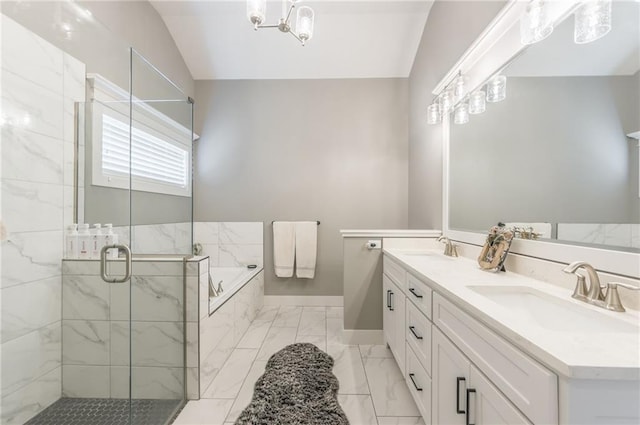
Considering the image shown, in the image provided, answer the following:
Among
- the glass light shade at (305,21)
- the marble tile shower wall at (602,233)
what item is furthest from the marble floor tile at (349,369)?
the glass light shade at (305,21)

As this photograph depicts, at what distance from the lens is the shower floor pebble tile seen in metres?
1.36

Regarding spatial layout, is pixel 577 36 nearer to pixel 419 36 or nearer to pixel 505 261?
pixel 505 261

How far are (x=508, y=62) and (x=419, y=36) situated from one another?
162cm

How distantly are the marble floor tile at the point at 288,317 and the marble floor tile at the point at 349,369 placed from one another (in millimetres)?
585

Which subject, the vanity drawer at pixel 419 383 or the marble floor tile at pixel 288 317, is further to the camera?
the marble floor tile at pixel 288 317

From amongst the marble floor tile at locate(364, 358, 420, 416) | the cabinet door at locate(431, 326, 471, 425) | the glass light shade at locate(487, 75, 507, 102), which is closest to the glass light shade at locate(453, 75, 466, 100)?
the glass light shade at locate(487, 75, 507, 102)

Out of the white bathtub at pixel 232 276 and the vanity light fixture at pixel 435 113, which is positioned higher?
the vanity light fixture at pixel 435 113

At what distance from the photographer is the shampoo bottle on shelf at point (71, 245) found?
1428 mm

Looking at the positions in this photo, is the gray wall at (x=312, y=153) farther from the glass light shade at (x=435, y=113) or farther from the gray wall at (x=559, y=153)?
the gray wall at (x=559, y=153)

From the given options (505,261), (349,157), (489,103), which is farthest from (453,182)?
(349,157)

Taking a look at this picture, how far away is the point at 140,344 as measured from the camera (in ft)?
4.57

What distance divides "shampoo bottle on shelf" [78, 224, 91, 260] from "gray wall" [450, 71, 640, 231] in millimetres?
2330

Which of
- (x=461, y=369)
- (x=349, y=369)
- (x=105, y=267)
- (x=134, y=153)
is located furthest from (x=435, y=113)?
(x=105, y=267)

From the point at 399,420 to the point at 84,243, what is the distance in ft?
6.56
